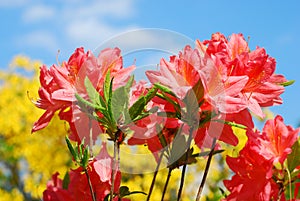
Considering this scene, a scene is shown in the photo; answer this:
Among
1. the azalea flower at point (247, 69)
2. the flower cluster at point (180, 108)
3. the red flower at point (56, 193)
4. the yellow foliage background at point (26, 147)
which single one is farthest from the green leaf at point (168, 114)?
the yellow foliage background at point (26, 147)

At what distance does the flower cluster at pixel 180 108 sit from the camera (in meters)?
0.89

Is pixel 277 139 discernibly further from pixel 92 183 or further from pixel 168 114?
pixel 92 183

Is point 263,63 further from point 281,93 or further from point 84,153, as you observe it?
point 84,153

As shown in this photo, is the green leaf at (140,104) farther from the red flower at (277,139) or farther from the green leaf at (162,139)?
the red flower at (277,139)

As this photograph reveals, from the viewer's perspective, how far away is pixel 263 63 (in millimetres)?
976

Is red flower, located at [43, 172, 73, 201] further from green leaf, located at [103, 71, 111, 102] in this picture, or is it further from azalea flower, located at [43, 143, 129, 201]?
green leaf, located at [103, 71, 111, 102]

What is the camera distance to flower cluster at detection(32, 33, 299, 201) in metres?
0.89

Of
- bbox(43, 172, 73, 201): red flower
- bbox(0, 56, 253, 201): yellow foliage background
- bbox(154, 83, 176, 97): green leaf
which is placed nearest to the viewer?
bbox(154, 83, 176, 97): green leaf

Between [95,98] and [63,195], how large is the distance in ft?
1.17

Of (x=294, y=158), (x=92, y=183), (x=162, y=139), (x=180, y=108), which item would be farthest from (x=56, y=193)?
(x=294, y=158)

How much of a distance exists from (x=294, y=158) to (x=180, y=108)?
0.27 meters

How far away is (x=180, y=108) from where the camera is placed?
904 mm

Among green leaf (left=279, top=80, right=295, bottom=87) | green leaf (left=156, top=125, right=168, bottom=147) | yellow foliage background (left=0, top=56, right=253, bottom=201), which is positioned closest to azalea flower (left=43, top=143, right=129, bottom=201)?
green leaf (left=156, top=125, right=168, bottom=147)

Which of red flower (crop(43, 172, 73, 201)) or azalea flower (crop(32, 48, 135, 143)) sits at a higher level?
azalea flower (crop(32, 48, 135, 143))
